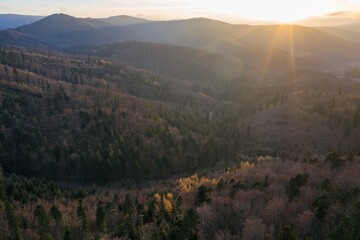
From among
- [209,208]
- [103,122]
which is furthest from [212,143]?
[209,208]

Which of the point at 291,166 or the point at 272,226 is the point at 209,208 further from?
the point at 291,166

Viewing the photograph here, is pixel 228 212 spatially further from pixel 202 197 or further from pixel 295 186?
pixel 295 186

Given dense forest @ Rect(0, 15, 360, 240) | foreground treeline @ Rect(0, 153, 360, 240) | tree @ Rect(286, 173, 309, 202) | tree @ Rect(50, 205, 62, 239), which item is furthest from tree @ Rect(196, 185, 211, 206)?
tree @ Rect(50, 205, 62, 239)

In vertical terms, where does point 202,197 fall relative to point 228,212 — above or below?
below

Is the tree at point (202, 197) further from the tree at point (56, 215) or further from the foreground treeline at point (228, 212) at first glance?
the tree at point (56, 215)

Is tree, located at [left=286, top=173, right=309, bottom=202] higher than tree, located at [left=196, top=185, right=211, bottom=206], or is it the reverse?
tree, located at [left=286, top=173, right=309, bottom=202]

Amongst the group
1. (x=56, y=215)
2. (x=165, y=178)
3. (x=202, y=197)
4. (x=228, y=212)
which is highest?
(x=228, y=212)

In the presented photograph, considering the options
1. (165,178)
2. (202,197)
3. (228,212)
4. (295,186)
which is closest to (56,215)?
(202,197)

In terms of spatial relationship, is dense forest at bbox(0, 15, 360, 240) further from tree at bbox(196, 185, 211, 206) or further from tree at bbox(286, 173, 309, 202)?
tree at bbox(196, 185, 211, 206)

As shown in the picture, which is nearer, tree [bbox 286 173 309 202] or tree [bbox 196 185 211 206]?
tree [bbox 286 173 309 202]
